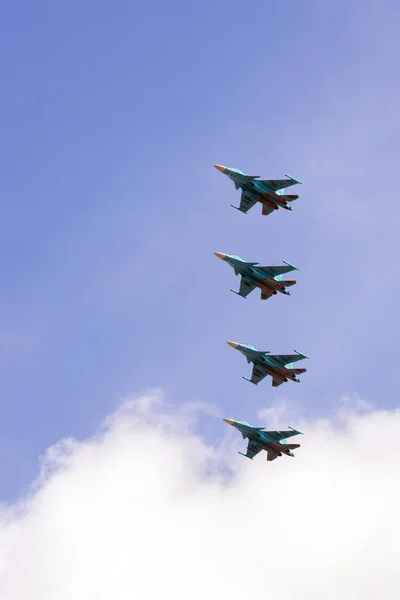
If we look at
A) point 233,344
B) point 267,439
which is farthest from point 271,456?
point 233,344

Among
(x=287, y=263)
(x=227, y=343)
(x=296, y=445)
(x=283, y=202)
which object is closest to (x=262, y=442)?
(x=296, y=445)

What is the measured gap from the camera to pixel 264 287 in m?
172

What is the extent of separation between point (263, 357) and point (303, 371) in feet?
26.1

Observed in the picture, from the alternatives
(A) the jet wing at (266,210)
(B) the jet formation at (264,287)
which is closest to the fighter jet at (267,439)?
(B) the jet formation at (264,287)

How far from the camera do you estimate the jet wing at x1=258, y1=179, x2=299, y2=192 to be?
6511 inches

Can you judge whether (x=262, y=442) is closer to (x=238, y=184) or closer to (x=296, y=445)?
(x=296, y=445)

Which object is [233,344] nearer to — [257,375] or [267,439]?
[257,375]

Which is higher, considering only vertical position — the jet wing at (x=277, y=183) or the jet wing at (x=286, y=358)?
the jet wing at (x=277, y=183)

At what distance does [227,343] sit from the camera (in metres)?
179

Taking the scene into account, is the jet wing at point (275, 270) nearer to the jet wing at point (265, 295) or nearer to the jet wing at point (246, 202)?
the jet wing at point (265, 295)

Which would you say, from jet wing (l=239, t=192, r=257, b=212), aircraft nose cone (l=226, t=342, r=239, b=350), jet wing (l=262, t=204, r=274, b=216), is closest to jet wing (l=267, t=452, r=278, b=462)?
aircraft nose cone (l=226, t=342, r=239, b=350)

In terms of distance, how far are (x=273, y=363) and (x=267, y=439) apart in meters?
15.0

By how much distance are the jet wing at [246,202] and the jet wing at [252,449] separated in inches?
1779

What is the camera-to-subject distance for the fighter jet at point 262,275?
170500 mm
